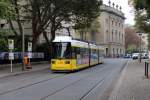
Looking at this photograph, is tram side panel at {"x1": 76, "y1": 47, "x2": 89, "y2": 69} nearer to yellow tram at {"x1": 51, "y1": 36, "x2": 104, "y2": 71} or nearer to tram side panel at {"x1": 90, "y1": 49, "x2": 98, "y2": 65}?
yellow tram at {"x1": 51, "y1": 36, "x2": 104, "y2": 71}

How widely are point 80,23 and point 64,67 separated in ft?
77.9

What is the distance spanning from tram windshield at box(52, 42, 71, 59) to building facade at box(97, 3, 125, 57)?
82.2 m

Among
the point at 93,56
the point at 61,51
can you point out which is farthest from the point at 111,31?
the point at 61,51

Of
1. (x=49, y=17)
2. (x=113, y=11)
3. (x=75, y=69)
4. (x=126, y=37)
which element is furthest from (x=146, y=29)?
(x=126, y=37)

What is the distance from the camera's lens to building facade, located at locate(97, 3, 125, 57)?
127 metres

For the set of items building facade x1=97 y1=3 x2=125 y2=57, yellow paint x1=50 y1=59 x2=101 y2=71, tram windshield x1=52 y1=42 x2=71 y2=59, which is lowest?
yellow paint x1=50 y1=59 x2=101 y2=71

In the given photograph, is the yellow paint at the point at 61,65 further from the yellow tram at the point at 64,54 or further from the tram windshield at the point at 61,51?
the tram windshield at the point at 61,51

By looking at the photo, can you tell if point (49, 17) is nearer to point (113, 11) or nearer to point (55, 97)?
point (55, 97)

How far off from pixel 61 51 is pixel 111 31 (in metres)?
97.2

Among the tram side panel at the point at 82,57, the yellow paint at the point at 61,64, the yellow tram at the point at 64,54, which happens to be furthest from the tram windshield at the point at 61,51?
the tram side panel at the point at 82,57

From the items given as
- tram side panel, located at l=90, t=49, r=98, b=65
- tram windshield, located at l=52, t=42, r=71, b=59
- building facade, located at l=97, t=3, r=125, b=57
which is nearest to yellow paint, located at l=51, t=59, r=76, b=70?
tram windshield, located at l=52, t=42, r=71, b=59

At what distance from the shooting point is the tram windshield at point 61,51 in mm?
38281

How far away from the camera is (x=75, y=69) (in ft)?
132

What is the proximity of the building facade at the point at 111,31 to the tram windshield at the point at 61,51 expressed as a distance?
270 feet
